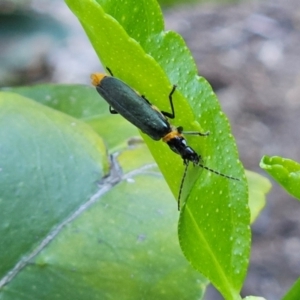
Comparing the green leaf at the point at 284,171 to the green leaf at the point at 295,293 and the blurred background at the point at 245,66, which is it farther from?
the blurred background at the point at 245,66

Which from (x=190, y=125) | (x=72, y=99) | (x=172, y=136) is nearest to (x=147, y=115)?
(x=172, y=136)

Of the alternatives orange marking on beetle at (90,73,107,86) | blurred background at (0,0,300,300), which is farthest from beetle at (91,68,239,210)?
blurred background at (0,0,300,300)

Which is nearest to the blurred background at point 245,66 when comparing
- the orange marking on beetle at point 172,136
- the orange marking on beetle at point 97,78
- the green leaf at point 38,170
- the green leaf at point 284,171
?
the orange marking on beetle at point 97,78

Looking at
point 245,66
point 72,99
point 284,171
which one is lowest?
point 245,66

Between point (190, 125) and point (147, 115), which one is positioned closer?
point (190, 125)

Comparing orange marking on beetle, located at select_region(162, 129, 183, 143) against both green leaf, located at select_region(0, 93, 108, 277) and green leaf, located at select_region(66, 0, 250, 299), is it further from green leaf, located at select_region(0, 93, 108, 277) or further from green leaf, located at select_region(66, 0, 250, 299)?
green leaf, located at select_region(0, 93, 108, 277)

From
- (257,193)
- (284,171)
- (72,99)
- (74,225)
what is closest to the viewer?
(284,171)

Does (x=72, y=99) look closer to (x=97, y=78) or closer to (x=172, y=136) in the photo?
(x=97, y=78)
